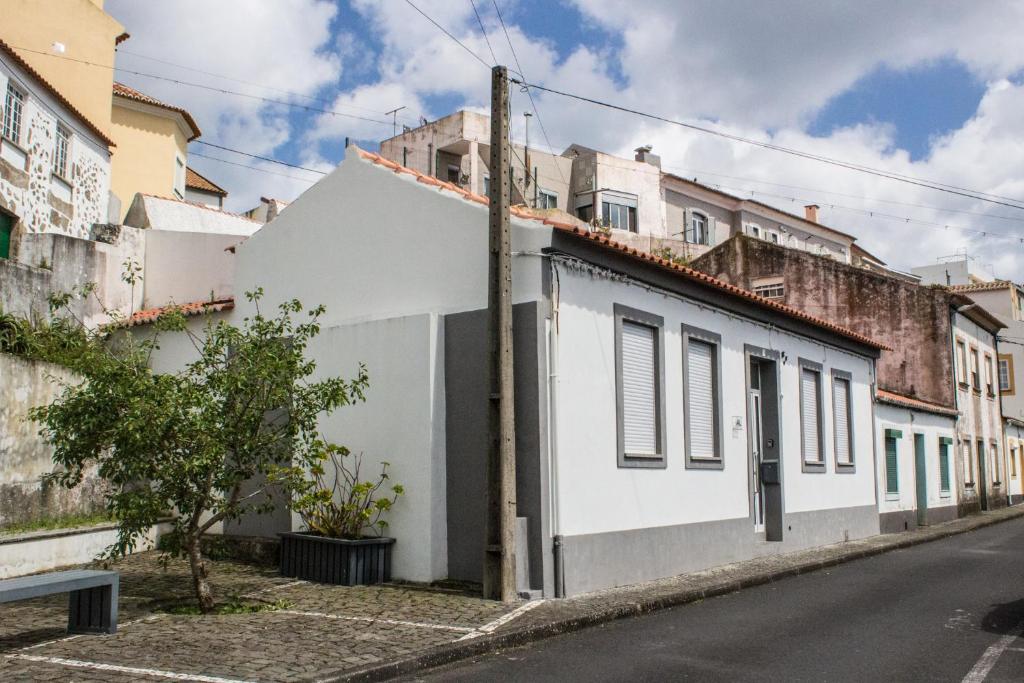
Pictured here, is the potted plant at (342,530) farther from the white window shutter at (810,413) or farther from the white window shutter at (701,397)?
the white window shutter at (810,413)

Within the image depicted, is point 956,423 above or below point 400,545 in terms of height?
above

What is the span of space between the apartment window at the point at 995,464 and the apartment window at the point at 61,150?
29.1 m

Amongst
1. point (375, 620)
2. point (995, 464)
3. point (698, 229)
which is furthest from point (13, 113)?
point (698, 229)

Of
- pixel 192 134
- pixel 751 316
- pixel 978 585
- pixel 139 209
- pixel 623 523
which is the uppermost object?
pixel 192 134

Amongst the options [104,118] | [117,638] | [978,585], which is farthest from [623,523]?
[104,118]

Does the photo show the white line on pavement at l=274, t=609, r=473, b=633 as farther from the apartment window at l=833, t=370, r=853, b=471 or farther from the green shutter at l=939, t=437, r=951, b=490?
the green shutter at l=939, t=437, r=951, b=490

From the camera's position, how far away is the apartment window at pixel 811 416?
1697 centimetres

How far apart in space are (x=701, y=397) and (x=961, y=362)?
60.3 ft

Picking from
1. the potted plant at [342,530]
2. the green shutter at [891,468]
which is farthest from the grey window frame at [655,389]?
the green shutter at [891,468]

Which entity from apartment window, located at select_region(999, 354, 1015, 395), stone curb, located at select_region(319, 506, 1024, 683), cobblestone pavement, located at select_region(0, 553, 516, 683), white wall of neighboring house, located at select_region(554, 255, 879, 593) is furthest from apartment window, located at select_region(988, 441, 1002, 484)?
cobblestone pavement, located at select_region(0, 553, 516, 683)

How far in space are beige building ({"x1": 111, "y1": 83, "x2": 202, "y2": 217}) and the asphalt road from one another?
2281 cm

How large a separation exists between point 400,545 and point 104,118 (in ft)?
58.0

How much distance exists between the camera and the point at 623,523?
11312 mm

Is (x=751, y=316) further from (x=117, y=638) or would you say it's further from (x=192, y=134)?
(x=192, y=134)
